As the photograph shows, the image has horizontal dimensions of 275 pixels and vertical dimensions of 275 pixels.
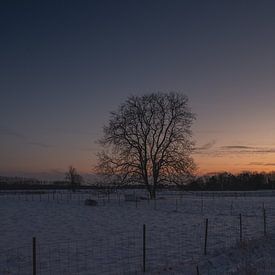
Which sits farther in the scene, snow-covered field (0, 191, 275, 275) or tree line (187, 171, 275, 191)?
tree line (187, 171, 275, 191)

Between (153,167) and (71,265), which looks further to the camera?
(153,167)

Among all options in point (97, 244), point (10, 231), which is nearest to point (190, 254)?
point (97, 244)

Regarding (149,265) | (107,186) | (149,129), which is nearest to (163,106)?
(149,129)

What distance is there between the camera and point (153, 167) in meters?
63.3

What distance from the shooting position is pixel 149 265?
14773 millimetres

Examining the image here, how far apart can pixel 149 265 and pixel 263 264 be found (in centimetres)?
368

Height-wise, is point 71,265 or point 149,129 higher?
point 149,129

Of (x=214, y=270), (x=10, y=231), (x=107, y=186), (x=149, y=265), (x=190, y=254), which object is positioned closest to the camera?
(x=214, y=270)

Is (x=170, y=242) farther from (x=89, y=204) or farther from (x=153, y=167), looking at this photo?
(x=153, y=167)

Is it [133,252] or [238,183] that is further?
[238,183]

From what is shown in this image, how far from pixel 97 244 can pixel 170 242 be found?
10.7 ft

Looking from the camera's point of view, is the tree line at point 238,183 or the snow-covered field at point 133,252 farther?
the tree line at point 238,183

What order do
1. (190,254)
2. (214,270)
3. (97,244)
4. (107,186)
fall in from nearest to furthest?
(214,270), (190,254), (97,244), (107,186)

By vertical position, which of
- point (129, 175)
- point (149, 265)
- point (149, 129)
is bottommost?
point (149, 265)
